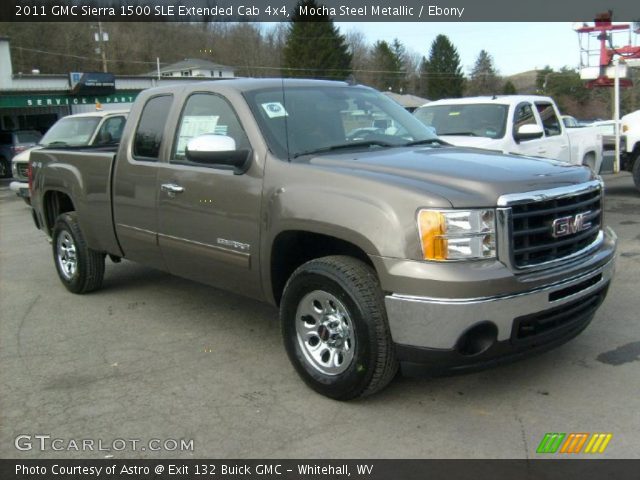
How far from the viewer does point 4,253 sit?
888 cm

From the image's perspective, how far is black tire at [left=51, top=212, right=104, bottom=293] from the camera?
6148mm

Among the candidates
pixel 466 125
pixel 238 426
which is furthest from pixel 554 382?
pixel 466 125

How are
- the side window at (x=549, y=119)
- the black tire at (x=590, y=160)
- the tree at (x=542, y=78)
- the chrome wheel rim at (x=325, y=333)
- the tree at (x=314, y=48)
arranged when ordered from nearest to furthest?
the chrome wheel rim at (x=325, y=333) → the tree at (x=314, y=48) → the side window at (x=549, y=119) → the black tire at (x=590, y=160) → the tree at (x=542, y=78)

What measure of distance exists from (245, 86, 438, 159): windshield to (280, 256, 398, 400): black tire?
897mm

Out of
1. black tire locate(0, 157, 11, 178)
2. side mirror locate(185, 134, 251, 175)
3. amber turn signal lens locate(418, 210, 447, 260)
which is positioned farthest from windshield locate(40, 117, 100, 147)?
black tire locate(0, 157, 11, 178)

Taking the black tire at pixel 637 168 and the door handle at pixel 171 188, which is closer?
the door handle at pixel 171 188

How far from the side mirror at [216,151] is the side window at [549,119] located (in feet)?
22.8

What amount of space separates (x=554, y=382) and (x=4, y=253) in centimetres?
778

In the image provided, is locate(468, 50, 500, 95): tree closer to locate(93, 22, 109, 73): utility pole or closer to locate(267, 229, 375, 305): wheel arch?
locate(267, 229, 375, 305): wheel arch

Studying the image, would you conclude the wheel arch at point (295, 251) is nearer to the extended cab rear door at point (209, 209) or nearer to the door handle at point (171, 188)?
the extended cab rear door at point (209, 209)

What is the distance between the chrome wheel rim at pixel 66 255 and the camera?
6352mm

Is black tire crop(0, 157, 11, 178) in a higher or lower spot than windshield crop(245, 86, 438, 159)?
lower

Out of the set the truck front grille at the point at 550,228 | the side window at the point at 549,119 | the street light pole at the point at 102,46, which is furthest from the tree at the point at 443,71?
the street light pole at the point at 102,46

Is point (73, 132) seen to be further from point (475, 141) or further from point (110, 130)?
point (475, 141)
